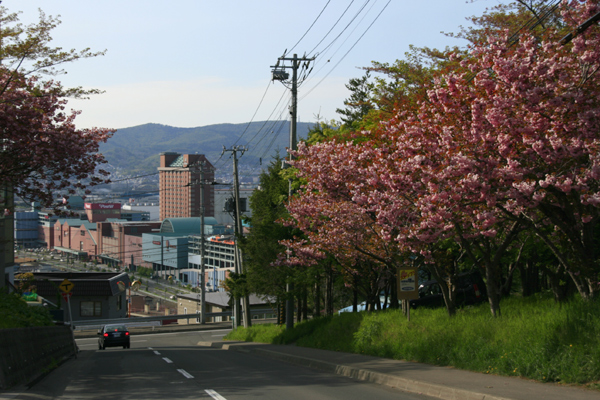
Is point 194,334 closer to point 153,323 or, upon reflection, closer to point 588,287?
point 153,323

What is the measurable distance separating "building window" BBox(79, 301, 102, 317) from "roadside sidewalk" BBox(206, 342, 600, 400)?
3978cm

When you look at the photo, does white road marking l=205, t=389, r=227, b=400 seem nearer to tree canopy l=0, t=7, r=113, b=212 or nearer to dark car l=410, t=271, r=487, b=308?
tree canopy l=0, t=7, r=113, b=212

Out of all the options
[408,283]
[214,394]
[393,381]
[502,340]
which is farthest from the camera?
[408,283]

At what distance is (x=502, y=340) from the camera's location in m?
11.1

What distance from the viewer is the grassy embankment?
9.29m

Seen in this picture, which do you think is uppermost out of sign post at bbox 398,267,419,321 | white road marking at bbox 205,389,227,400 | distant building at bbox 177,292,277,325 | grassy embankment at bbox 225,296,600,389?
sign post at bbox 398,267,419,321

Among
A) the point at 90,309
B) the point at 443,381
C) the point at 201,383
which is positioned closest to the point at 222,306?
the point at 90,309

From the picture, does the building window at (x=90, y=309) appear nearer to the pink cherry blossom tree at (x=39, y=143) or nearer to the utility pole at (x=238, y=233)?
the utility pole at (x=238, y=233)

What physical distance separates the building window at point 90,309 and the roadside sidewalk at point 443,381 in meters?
39.8

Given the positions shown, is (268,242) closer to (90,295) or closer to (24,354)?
(24,354)

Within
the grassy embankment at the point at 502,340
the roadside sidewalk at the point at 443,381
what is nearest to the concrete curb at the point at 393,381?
the roadside sidewalk at the point at 443,381

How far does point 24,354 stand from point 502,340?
9920 millimetres

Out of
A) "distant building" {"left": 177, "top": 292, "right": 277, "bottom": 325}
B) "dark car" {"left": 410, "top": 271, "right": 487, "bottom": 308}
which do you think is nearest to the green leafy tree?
"dark car" {"left": 410, "top": 271, "right": 487, "bottom": 308}

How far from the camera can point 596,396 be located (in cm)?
792
